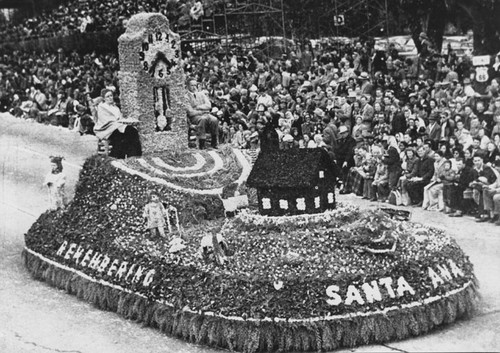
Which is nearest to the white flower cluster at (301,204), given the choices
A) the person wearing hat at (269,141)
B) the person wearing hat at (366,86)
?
the person wearing hat at (269,141)

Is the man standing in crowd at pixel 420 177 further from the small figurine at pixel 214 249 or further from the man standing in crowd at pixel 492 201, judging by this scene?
the small figurine at pixel 214 249

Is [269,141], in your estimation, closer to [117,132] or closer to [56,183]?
[117,132]

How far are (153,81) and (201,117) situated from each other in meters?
1.56

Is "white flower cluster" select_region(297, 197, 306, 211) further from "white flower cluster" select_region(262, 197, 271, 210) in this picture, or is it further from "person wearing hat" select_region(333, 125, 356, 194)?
"person wearing hat" select_region(333, 125, 356, 194)

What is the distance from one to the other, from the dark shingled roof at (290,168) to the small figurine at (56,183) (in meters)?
4.96

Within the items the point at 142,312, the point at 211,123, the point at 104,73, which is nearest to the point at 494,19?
the point at 211,123

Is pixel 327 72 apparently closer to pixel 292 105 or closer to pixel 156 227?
pixel 292 105

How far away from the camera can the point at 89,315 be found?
55.4 feet

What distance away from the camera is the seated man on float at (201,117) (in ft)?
70.3

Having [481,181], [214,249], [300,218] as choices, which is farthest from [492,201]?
[214,249]

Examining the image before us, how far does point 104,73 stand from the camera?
121 ft

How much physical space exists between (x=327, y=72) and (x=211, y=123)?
34.5 ft

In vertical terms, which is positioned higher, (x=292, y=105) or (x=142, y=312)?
(x=292, y=105)

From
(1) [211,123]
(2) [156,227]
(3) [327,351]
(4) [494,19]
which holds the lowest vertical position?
(3) [327,351]
